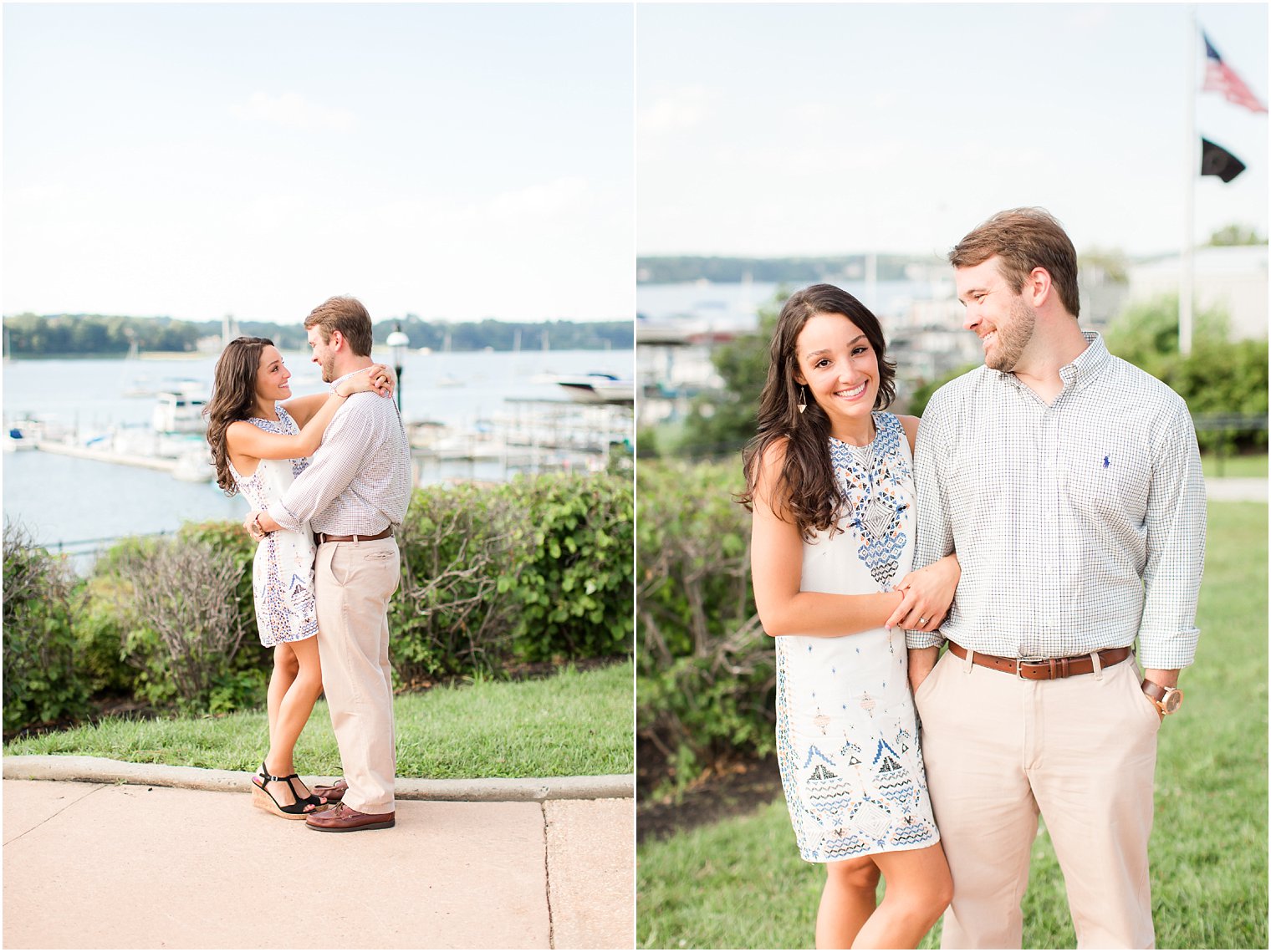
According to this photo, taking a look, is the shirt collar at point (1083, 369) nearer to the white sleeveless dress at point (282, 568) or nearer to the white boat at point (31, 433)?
the white sleeveless dress at point (282, 568)

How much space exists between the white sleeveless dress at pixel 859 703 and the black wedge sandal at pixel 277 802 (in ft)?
5.67

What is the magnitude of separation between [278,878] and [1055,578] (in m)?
2.48

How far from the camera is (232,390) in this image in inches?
125

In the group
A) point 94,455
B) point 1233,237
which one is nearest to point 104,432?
point 94,455

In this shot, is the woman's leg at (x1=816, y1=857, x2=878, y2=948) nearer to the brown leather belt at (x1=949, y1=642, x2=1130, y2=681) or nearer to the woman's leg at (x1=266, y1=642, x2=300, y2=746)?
the brown leather belt at (x1=949, y1=642, x2=1130, y2=681)

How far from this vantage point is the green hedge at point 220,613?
3625 millimetres

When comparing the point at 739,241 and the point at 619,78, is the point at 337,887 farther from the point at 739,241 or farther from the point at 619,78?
the point at 739,241

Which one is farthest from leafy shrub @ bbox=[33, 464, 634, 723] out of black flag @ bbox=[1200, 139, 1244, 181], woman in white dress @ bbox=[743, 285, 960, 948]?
black flag @ bbox=[1200, 139, 1244, 181]

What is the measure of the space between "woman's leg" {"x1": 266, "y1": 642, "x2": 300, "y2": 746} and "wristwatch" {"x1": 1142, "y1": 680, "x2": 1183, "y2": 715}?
8.17 ft

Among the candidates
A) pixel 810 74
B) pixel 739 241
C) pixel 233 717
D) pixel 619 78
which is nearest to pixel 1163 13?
pixel 810 74

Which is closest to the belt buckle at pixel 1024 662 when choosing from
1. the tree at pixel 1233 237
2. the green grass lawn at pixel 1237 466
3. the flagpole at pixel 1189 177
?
the green grass lawn at pixel 1237 466

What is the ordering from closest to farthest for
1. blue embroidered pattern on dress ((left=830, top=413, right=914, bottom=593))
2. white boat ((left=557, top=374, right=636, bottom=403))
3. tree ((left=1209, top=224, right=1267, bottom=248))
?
blue embroidered pattern on dress ((left=830, top=413, right=914, bottom=593)), white boat ((left=557, top=374, right=636, bottom=403)), tree ((left=1209, top=224, right=1267, bottom=248))

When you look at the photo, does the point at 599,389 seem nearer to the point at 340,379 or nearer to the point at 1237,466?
the point at 340,379

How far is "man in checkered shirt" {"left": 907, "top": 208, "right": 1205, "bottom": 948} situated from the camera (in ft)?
7.89
